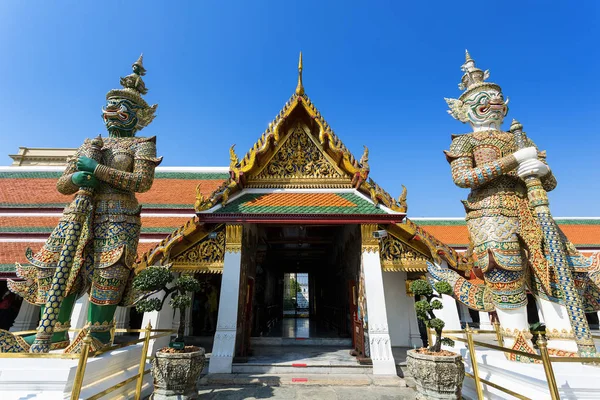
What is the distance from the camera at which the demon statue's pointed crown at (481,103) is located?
4160mm

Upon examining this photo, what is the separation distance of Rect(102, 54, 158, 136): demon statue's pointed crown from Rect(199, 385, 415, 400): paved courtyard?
4265mm

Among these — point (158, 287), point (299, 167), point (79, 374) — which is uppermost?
point (299, 167)

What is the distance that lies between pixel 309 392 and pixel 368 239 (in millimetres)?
2767

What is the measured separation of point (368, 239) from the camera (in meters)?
5.48

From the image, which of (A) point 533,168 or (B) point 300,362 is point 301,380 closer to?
(B) point 300,362

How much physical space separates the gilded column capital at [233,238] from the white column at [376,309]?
2.43 meters

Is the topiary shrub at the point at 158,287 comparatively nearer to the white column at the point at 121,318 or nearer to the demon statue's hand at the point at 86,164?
the demon statue's hand at the point at 86,164

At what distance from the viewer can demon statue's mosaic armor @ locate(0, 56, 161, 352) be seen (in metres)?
3.43

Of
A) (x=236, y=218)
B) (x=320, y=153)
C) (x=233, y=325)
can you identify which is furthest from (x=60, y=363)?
(x=320, y=153)

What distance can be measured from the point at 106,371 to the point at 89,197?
7.21ft

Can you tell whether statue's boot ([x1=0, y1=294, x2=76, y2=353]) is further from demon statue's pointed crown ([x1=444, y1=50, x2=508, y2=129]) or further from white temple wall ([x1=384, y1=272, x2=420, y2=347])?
white temple wall ([x1=384, y1=272, x2=420, y2=347])

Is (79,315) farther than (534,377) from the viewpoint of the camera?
Yes

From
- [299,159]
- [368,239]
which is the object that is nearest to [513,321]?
[368,239]

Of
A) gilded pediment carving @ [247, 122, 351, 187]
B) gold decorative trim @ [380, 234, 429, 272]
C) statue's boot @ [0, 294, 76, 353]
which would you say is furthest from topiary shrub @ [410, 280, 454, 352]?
statue's boot @ [0, 294, 76, 353]
